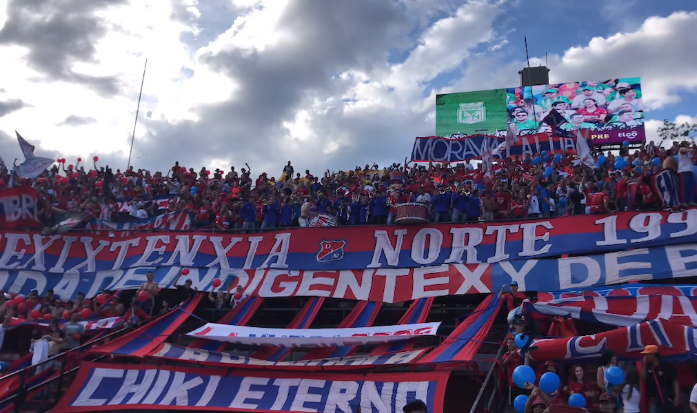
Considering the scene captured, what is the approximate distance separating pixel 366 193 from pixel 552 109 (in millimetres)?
24374

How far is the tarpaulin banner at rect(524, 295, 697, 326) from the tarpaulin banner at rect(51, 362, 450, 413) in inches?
89.2

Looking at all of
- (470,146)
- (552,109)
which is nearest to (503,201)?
(470,146)

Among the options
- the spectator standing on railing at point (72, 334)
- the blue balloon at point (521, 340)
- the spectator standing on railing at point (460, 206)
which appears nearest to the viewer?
the blue balloon at point (521, 340)

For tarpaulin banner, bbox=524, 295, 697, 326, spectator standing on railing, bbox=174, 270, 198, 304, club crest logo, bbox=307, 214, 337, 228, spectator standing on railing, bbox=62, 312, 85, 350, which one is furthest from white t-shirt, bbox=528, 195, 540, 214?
spectator standing on railing, bbox=62, 312, 85, 350

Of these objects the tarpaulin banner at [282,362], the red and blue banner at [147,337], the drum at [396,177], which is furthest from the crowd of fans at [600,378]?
the drum at [396,177]

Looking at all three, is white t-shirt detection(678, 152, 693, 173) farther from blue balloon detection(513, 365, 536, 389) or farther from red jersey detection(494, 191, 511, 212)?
blue balloon detection(513, 365, 536, 389)

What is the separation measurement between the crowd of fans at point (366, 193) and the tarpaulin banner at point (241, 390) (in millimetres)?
5313

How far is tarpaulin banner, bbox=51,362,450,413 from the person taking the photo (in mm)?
10109

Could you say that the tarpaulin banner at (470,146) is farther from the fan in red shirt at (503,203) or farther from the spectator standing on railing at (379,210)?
the fan in red shirt at (503,203)

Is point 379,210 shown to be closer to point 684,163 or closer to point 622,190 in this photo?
point 622,190

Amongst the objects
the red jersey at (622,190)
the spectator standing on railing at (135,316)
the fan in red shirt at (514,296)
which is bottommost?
the spectator standing on railing at (135,316)

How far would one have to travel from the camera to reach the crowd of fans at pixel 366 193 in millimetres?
14773

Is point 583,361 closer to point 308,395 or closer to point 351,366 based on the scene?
point 351,366

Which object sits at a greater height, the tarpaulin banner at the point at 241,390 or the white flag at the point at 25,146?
the white flag at the point at 25,146
